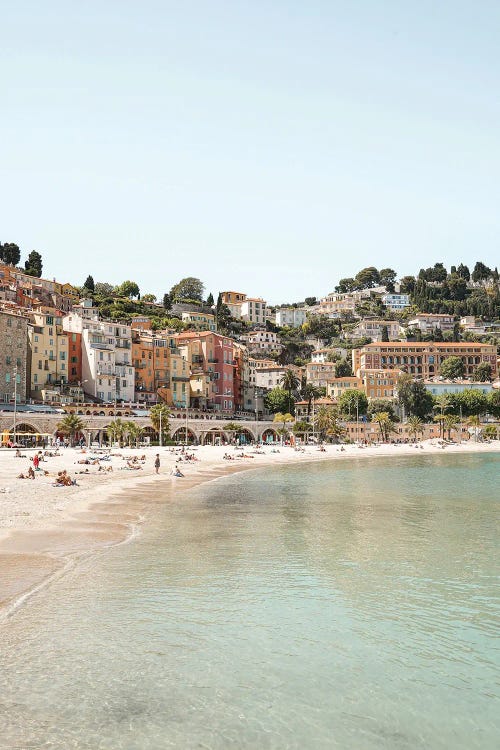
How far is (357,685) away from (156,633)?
450cm

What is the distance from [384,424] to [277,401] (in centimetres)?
2097

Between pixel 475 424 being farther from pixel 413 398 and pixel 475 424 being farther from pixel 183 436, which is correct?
pixel 183 436

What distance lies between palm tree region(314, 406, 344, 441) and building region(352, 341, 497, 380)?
3582cm

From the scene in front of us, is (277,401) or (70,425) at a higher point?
(277,401)

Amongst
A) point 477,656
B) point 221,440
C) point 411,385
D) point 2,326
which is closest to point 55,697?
point 477,656

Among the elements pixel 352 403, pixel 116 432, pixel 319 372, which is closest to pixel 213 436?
pixel 116 432

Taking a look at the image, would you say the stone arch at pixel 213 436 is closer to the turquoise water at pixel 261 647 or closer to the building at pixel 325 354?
the turquoise water at pixel 261 647

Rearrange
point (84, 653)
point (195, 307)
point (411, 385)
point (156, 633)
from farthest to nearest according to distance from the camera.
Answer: point (195, 307), point (411, 385), point (156, 633), point (84, 653)

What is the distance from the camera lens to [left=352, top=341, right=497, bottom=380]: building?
518ft

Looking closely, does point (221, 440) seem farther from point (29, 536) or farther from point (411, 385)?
point (29, 536)

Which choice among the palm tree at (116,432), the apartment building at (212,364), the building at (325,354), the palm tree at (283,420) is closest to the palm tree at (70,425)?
the palm tree at (116,432)

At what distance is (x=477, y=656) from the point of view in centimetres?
1356

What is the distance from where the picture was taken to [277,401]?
131 meters

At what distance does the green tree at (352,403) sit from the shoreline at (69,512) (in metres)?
66.7
